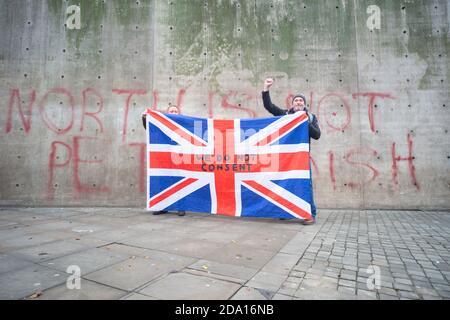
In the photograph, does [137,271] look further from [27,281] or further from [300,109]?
[300,109]

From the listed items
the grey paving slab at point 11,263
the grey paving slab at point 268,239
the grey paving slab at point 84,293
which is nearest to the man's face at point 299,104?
the grey paving slab at point 268,239

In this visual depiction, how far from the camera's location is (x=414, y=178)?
5.40m

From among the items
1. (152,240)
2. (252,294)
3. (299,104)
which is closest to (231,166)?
(299,104)

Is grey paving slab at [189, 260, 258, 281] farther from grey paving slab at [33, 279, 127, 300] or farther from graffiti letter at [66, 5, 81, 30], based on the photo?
graffiti letter at [66, 5, 81, 30]

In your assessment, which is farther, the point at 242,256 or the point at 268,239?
the point at 268,239

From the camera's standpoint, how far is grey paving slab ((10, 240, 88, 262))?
234 cm

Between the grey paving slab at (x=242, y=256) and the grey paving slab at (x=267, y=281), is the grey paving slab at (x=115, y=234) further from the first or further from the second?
the grey paving slab at (x=267, y=281)

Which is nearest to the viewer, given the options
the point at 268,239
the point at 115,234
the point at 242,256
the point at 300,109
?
the point at 242,256

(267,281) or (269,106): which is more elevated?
(269,106)

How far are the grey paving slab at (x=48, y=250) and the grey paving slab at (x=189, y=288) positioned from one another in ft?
3.96

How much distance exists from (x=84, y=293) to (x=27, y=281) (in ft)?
1.70

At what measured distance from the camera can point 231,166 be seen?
4.48 m

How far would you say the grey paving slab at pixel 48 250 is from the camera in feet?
7.67
